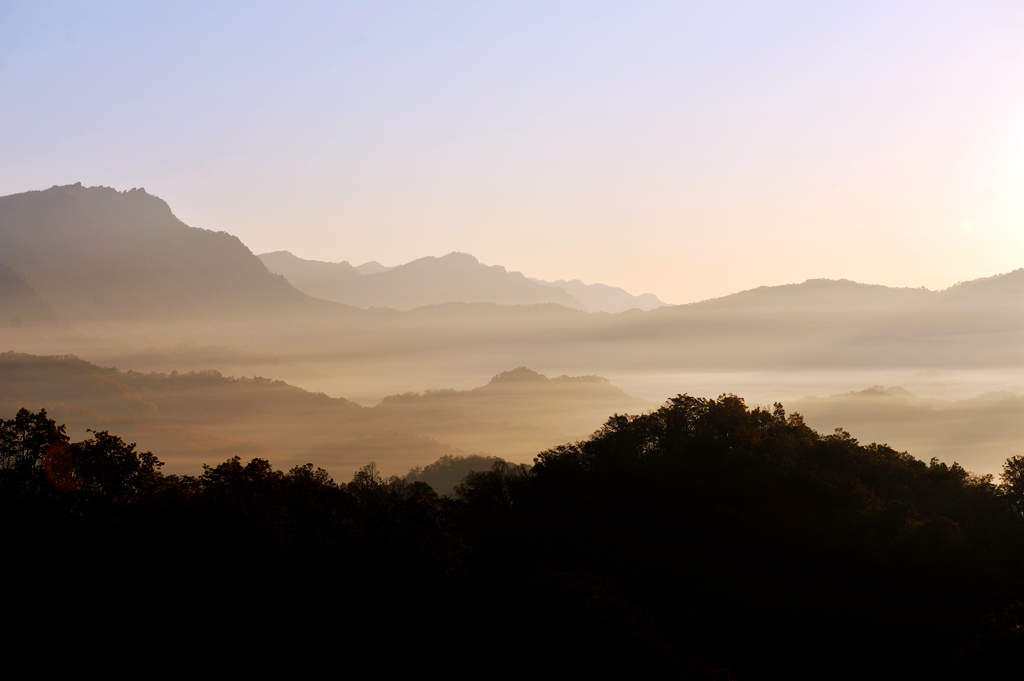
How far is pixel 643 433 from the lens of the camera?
11131cm

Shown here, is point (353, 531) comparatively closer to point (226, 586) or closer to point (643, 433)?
point (226, 586)

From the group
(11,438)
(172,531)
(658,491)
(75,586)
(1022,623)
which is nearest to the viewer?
(1022,623)

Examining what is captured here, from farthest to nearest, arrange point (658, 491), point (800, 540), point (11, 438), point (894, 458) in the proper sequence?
1. point (894, 458)
2. point (658, 491)
3. point (800, 540)
4. point (11, 438)

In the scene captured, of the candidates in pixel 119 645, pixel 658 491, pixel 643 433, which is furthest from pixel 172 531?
pixel 643 433

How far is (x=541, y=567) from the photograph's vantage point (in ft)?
225

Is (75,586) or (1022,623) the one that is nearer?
(1022,623)

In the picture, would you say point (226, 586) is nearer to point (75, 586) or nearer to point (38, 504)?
point (75, 586)

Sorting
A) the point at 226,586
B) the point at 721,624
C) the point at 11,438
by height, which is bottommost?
the point at 721,624

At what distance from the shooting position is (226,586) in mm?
57344

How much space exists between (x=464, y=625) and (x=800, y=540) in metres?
38.7

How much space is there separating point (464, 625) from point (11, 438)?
40.5 metres

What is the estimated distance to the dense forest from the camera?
5378cm

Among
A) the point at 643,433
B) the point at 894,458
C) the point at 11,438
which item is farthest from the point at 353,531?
the point at 894,458

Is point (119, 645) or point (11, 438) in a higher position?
point (11, 438)
